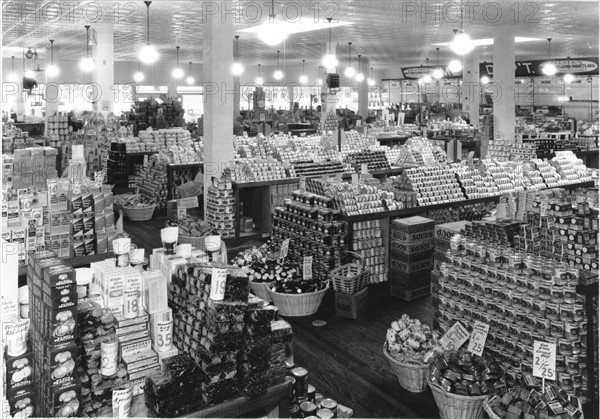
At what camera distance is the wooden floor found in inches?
182

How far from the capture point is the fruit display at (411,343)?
4762 mm

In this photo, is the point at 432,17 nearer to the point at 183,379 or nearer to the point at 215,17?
the point at 215,17

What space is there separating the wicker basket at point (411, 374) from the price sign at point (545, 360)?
2.99 ft

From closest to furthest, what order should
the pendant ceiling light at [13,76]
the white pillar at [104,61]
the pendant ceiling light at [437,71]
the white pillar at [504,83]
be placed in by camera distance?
the white pillar at [504,83] < the white pillar at [104,61] < the pendant ceiling light at [437,71] < the pendant ceiling light at [13,76]

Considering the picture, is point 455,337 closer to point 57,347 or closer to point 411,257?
point 411,257

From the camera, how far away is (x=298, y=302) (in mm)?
6383

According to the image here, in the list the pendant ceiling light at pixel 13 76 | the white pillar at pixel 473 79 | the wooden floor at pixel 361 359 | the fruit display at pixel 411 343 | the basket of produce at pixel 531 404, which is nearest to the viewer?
the basket of produce at pixel 531 404

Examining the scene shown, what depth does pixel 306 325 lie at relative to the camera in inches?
246

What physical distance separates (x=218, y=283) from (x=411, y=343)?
86.6 inches

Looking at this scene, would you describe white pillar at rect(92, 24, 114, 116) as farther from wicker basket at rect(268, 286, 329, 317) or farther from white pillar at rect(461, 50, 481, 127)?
white pillar at rect(461, 50, 481, 127)

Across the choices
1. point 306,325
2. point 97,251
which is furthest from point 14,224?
point 306,325

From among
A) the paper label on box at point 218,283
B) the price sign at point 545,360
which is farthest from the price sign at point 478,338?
the paper label on box at point 218,283

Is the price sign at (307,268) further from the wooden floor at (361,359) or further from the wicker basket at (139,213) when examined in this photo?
the wicker basket at (139,213)

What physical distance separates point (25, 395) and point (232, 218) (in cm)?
676
